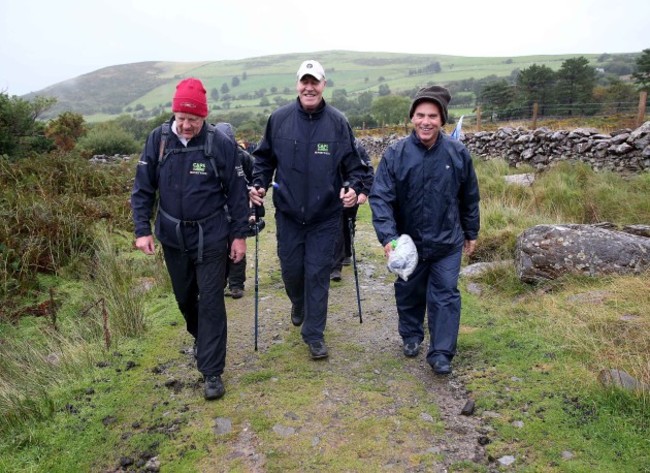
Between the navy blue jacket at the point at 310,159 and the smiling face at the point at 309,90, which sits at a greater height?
the smiling face at the point at 309,90

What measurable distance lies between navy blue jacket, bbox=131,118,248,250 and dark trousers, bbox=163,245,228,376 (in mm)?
114

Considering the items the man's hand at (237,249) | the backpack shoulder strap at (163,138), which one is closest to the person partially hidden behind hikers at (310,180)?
the man's hand at (237,249)

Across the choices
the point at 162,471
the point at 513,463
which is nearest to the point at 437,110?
the point at 513,463

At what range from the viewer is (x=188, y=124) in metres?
3.64

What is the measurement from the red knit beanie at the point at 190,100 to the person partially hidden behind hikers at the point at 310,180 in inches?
35.5

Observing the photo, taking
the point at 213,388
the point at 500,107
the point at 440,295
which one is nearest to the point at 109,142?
the point at 213,388

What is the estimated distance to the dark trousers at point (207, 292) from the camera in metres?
3.91

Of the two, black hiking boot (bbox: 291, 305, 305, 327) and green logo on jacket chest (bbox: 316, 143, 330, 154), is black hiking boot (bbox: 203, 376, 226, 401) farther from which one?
green logo on jacket chest (bbox: 316, 143, 330, 154)

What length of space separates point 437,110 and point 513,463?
8.44 ft

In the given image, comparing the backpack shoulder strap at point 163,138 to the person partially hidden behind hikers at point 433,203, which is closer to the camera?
the backpack shoulder strap at point 163,138

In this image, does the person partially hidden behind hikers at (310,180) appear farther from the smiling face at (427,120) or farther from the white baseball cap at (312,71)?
the smiling face at (427,120)

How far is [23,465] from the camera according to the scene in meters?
3.22

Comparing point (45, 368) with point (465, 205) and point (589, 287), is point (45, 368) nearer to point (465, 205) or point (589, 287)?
point (465, 205)

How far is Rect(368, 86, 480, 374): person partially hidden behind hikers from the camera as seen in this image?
4020 millimetres
